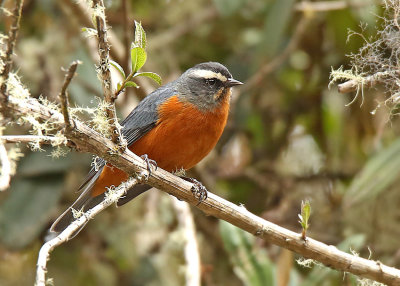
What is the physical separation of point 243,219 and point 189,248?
1.13 m

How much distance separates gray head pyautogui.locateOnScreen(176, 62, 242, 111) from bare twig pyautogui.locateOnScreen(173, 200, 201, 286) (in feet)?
2.94

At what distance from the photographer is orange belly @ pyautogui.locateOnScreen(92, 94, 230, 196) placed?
3670 mm

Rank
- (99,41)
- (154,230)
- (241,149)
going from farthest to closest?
(241,149), (154,230), (99,41)

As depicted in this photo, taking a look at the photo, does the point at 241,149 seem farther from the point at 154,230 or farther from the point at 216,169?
the point at 154,230

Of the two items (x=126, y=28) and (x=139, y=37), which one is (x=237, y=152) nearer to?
(x=126, y=28)

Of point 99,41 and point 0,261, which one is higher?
point 0,261

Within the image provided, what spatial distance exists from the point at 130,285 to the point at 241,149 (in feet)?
6.11

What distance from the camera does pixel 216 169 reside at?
5551mm

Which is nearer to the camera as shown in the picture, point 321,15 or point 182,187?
point 182,187

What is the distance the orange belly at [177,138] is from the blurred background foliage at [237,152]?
679 millimetres

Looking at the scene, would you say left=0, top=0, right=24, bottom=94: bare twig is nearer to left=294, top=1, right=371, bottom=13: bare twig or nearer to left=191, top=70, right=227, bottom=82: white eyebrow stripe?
left=191, top=70, right=227, bottom=82: white eyebrow stripe

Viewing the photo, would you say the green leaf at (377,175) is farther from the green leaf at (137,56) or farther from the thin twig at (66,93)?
the thin twig at (66,93)

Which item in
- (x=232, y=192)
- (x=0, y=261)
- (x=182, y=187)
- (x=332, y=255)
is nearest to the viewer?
(x=332, y=255)

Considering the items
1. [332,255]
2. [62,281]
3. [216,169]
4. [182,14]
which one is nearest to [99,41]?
[332,255]
